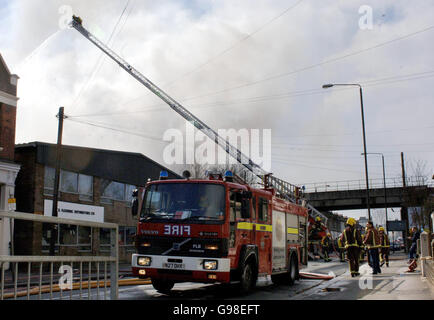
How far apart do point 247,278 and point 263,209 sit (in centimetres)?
215

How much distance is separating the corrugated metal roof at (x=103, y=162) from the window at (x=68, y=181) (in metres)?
0.33

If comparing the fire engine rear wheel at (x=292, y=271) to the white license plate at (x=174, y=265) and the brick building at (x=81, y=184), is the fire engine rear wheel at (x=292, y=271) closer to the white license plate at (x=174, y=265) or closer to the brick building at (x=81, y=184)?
the white license plate at (x=174, y=265)

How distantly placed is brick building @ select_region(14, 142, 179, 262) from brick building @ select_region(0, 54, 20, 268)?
1.20 metres

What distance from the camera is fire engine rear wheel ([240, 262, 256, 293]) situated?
11.2m

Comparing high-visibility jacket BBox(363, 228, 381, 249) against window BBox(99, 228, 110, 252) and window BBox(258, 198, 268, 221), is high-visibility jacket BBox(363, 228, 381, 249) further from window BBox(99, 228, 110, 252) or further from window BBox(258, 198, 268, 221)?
window BBox(99, 228, 110, 252)

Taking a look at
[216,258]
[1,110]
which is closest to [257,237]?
[216,258]

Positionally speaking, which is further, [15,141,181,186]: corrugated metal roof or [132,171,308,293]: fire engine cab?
[15,141,181,186]: corrugated metal roof

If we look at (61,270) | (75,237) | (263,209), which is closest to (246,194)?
(263,209)

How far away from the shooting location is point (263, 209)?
1304cm

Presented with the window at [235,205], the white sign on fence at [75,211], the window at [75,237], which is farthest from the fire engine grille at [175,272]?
the white sign on fence at [75,211]

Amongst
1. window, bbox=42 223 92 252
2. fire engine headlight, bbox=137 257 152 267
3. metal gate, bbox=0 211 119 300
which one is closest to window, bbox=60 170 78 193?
fire engine headlight, bbox=137 257 152 267

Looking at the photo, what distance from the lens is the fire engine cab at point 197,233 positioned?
34.5ft

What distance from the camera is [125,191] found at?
1367 inches
